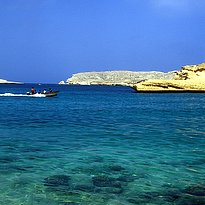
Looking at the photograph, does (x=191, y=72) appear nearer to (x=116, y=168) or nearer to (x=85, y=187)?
(x=116, y=168)

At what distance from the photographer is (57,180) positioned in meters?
10.7

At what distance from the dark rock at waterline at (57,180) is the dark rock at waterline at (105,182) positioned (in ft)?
2.73

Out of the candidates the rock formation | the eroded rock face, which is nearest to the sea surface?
the rock formation

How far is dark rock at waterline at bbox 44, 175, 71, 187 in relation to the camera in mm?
10289

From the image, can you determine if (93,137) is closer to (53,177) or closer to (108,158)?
(108,158)

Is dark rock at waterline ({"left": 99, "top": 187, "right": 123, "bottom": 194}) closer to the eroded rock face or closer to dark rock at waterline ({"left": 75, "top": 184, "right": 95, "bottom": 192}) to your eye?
dark rock at waterline ({"left": 75, "top": 184, "right": 95, "bottom": 192})

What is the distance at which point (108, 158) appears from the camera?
44.8 feet

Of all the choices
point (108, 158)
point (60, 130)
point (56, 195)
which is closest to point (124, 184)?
point (56, 195)

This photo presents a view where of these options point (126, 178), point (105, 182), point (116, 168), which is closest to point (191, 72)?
point (116, 168)

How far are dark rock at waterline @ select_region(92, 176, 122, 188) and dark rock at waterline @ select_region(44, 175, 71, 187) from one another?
831mm

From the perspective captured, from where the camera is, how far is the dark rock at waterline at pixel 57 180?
405 inches

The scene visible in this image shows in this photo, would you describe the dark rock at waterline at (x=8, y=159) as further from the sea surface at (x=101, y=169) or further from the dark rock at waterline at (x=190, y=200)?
the dark rock at waterline at (x=190, y=200)

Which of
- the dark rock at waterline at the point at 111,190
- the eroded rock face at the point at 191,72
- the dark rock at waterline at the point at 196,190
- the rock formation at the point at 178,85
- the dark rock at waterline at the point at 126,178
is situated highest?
the eroded rock face at the point at 191,72

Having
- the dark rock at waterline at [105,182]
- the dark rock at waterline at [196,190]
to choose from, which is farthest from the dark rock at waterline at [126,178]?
the dark rock at waterline at [196,190]
